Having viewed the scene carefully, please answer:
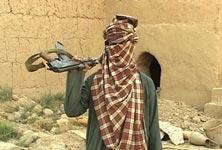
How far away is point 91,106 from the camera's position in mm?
2877

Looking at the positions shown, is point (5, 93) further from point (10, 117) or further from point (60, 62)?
point (60, 62)

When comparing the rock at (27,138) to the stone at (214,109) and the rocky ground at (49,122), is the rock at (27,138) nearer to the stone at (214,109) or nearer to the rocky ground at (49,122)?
the rocky ground at (49,122)

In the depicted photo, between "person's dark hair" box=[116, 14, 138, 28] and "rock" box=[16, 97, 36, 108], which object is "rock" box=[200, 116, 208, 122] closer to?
"rock" box=[16, 97, 36, 108]

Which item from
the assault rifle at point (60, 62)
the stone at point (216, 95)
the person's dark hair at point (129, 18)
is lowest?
the stone at point (216, 95)

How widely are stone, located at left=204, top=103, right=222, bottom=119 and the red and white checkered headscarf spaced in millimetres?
4340

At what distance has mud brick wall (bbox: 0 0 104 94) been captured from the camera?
7.24 m

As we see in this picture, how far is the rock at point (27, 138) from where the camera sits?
210 inches

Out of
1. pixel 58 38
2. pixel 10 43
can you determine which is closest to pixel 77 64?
pixel 10 43

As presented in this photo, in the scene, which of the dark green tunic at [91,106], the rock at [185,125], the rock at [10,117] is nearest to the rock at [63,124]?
the rock at [10,117]

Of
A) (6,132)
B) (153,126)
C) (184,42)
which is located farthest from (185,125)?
(153,126)

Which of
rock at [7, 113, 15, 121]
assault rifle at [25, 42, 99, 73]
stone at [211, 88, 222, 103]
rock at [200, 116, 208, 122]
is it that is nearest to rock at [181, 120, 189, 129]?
rock at [200, 116, 208, 122]

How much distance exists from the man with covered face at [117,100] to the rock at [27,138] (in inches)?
102

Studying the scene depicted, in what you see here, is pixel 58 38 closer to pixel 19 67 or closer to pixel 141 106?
pixel 19 67

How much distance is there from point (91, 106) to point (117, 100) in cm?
16
